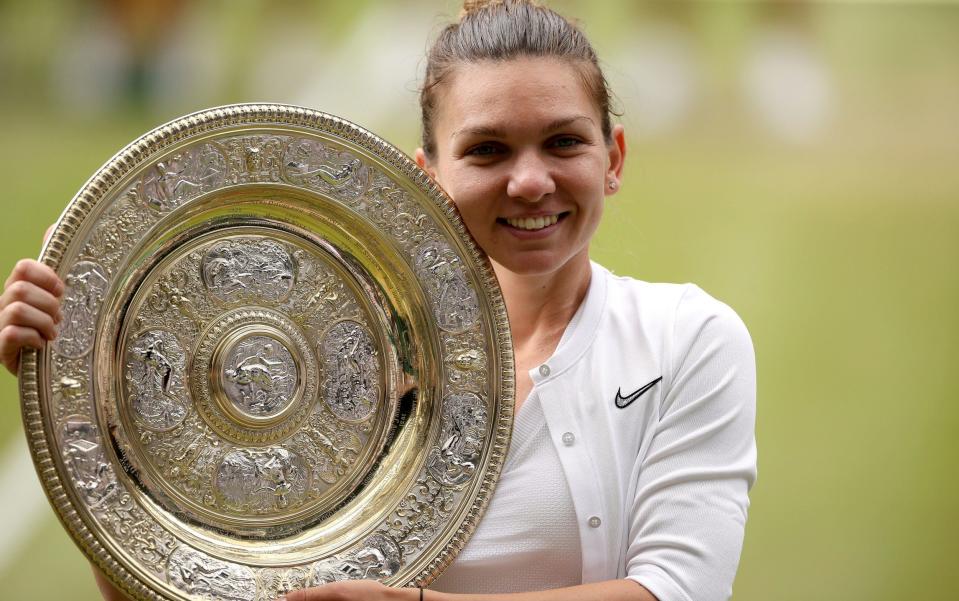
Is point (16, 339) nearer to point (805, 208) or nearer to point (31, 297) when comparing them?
point (31, 297)

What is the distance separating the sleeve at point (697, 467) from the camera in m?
1.32

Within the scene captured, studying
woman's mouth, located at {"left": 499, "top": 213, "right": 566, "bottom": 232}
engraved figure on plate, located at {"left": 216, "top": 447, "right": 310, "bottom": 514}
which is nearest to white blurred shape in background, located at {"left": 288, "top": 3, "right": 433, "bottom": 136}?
woman's mouth, located at {"left": 499, "top": 213, "right": 566, "bottom": 232}

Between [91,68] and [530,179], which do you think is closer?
[530,179]

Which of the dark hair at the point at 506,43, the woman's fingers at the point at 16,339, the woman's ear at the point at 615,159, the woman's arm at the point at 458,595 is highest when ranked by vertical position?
the dark hair at the point at 506,43

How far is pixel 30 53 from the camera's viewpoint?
3.21 metres

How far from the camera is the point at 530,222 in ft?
4.64

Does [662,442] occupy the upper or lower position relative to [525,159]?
lower

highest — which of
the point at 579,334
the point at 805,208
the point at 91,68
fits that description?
the point at 91,68

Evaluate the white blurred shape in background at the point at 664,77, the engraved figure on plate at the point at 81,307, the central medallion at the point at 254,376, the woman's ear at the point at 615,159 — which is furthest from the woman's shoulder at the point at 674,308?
the white blurred shape in background at the point at 664,77

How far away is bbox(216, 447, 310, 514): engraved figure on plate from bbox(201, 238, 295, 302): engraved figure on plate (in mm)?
206

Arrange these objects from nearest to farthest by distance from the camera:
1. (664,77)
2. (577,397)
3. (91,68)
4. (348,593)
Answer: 1. (348,593)
2. (577,397)
3. (91,68)
4. (664,77)

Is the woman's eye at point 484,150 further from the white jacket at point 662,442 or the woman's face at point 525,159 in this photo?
the white jacket at point 662,442

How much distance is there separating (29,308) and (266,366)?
331 millimetres

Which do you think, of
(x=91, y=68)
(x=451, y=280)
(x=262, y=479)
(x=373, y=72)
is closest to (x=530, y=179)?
(x=451, y=280)
